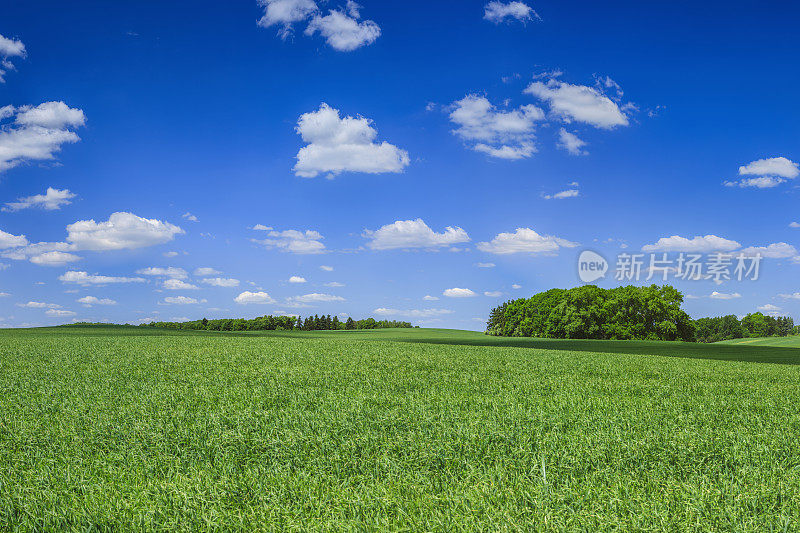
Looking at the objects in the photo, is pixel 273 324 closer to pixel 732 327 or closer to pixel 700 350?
pixel 700 350

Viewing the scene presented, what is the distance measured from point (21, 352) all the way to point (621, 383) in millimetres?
17668

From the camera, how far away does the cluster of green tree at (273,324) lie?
69375 millimetres

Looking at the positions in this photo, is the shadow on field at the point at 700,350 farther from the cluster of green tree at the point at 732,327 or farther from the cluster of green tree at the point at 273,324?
the cluster of green tree at the point at 732,327

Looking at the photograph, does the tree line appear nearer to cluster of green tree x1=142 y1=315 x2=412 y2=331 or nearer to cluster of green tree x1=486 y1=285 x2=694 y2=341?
cluster of green tree x1=486 y1=285 x2=694 y2=341

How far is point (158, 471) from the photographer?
13.8 ft

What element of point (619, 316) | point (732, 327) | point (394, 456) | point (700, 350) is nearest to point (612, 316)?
point (619, 316)

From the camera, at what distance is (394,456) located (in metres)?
4.30

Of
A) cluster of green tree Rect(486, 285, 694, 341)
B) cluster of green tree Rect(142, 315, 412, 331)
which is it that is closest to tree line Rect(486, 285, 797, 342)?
cluster of green tree Rect(486, 285, 694, 341)

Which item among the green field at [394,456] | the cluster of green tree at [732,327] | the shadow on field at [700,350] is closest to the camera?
the green field at [394,456]

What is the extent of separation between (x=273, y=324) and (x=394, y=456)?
7146 cm

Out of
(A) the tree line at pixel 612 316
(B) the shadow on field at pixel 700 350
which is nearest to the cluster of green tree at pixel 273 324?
(A) the tree line at pixel 612 316

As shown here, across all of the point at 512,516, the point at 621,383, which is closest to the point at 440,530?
the point at 512,516

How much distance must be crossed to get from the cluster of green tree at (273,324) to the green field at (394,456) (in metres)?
63.2

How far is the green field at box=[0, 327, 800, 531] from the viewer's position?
3.18 metres
